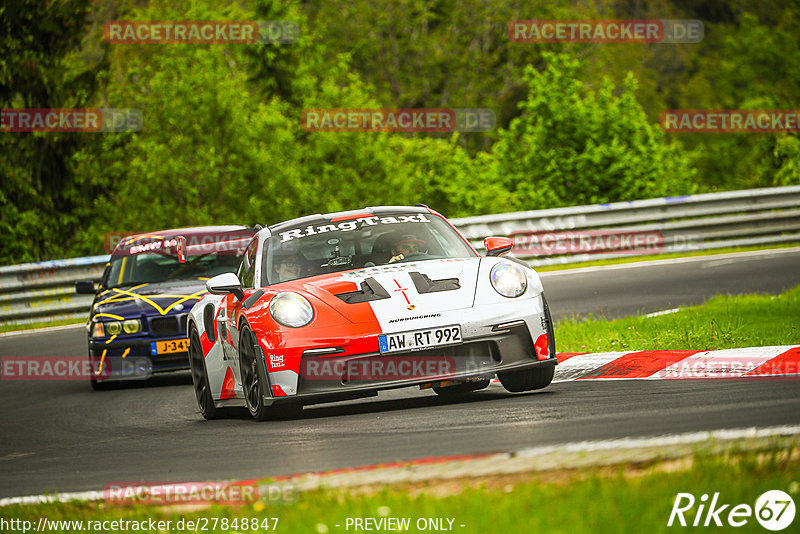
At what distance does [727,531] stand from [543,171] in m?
25.2

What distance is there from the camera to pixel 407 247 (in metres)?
8.49

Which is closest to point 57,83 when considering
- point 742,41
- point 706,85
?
point 742,41

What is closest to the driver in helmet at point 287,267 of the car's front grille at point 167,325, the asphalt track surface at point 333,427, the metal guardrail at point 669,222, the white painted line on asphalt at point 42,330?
the asphalt track surface at point 333,427

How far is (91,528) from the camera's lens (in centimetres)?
486

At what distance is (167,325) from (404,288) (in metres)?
4.56

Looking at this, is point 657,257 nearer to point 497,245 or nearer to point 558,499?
point 497,245

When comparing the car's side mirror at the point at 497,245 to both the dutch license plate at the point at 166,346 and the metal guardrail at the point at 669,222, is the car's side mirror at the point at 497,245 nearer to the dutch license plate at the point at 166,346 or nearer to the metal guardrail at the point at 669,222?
the dutch license plate at the point at 166,346

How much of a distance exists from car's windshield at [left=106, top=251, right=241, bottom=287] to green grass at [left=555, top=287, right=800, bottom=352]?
11.0 feet

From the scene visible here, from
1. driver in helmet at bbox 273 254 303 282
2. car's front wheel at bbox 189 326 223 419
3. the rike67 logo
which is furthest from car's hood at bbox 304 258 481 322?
the rike67 logo

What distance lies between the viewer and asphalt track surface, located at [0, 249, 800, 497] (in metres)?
5.73

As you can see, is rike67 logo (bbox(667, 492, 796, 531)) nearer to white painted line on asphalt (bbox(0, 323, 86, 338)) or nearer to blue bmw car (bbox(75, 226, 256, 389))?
blue bmw car (bbox(75, 226, 256, 389))

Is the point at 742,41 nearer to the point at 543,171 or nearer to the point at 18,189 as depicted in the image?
the point at 543,171

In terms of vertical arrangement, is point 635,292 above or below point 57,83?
below

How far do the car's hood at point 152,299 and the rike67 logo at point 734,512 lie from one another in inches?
316
